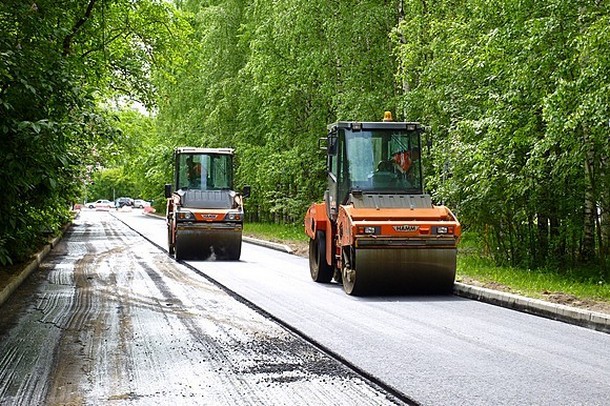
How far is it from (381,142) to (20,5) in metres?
6.11

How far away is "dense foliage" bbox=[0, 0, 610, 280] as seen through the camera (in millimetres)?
11242

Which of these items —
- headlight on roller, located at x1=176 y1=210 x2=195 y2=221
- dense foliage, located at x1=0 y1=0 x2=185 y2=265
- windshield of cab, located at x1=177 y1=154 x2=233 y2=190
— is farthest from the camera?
windshield of cab, located at x1=177 y1=154 x2=233 y2=190

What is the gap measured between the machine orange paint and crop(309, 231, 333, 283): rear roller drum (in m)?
0.02

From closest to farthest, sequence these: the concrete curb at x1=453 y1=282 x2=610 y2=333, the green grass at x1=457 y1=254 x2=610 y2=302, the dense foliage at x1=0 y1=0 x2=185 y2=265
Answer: the concrete curb at x1=453 y1=282 x2=610 y2=333, the dense foliage at x1=0 y1=0 x2=185 y2=265, the green grass at x1=457 y1=254 x2=610 y2=302

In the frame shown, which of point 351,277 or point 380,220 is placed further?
point 351,277

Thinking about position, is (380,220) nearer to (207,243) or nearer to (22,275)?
(22,275)

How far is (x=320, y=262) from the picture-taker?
14.5 metres

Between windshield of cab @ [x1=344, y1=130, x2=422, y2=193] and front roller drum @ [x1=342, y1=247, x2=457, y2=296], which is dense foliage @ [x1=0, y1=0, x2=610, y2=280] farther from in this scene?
front roller drum @ [x1=342, y1=247, x2=457, y2=296]

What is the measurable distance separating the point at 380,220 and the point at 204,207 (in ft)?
29.4

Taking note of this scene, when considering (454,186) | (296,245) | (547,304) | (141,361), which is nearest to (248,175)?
(296,245)

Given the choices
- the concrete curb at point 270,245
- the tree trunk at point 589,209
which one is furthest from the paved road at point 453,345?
the concrete curb at point 270,245

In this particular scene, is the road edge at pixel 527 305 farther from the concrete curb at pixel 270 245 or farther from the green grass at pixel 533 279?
the concrete curb at pixel 270 245

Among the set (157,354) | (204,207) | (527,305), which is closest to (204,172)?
(204,207)

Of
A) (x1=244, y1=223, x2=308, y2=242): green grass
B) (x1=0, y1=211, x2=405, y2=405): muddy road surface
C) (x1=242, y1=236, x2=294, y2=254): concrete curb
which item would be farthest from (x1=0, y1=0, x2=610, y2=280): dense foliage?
(x1=242, y1=236, x2=294, y2=254): concrete curb
